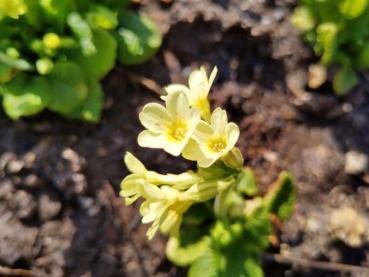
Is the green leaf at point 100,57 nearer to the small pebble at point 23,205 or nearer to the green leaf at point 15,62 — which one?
the green leaf at point 15,62

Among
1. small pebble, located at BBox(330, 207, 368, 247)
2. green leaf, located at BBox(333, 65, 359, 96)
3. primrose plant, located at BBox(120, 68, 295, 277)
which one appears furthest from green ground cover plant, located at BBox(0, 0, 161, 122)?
small pebble, located at BBox(330, 207, 368, 247)

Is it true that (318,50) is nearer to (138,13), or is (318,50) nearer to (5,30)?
Answer: (138,13)

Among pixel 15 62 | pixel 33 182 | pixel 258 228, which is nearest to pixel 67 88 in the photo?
pixel 15 62

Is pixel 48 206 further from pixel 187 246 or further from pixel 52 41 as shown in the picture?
pixel 52 41

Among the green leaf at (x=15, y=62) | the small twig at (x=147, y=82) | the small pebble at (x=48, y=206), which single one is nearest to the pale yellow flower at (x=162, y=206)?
the small pebble at (x=48, y=206)

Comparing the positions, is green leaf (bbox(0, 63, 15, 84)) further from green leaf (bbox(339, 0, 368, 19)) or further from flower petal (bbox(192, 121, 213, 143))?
green leaf (bbox(339, 0, 368, 19))
